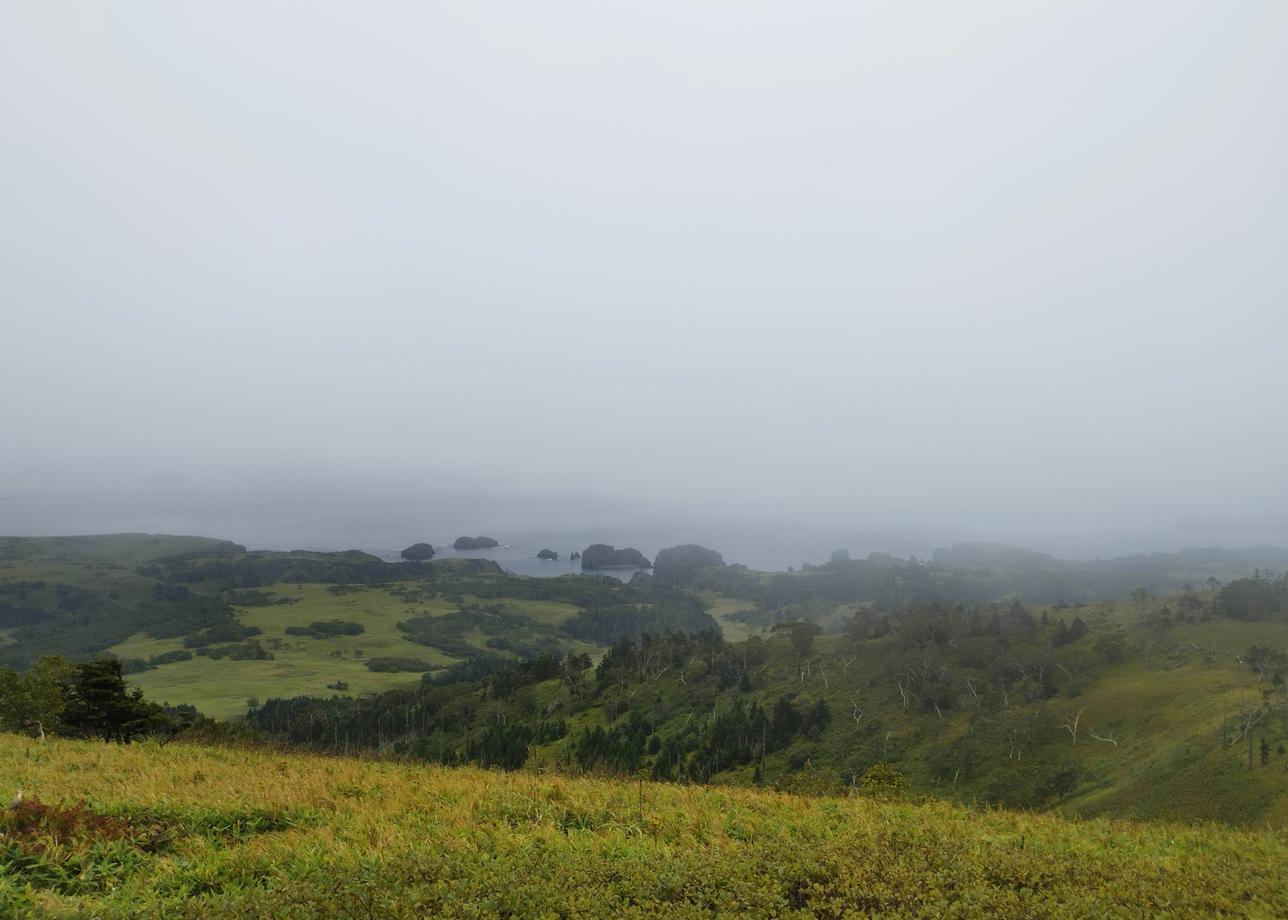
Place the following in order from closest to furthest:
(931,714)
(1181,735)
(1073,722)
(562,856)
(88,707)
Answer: (562,856) → (88,707) → (1181,735) → (1073,722) → (931,714)

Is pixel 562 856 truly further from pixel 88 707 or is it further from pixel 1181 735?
pixel 1181 735

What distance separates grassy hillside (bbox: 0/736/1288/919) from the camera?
262 inches

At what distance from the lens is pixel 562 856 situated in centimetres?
782

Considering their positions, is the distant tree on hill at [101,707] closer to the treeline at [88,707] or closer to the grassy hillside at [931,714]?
the treeline at [88,707]

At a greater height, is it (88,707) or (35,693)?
(88,707)

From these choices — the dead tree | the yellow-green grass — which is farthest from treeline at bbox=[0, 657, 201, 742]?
the dead tree

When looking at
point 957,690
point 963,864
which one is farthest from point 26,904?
point 957,690

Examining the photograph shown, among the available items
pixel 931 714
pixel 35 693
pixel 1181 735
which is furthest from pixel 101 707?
pixel 931 714

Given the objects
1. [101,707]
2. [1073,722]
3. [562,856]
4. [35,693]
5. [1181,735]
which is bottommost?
[1073,722]

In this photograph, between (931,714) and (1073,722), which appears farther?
(931,714)

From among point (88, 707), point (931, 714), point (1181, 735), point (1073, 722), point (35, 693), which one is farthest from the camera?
point (931, 714)

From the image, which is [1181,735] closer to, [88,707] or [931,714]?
[931,714]

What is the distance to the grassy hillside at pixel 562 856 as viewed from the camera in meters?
6.66

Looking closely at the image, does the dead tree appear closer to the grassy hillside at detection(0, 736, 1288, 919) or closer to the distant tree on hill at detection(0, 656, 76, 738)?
the grassy hillside at detection(0, 736, 1288, 919)
